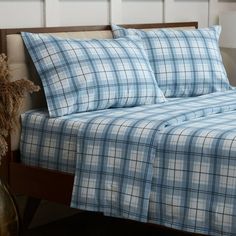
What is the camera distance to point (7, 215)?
6.76 feet

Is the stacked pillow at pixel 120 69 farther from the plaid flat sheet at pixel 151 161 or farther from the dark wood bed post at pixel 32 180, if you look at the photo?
the dark wood bed post at pixel 32 180

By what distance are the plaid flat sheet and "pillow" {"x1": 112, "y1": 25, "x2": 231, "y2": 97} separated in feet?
1.44

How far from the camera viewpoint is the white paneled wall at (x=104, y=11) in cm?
278

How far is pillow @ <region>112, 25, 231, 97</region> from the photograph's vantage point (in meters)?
2.93

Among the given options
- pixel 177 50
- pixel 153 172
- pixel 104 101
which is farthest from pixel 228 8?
pixel 153 172

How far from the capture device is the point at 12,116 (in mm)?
2074

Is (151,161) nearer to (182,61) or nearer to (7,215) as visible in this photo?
(7,215)

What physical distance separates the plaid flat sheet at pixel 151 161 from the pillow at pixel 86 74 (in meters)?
0.07

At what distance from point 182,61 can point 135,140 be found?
35.6 inches

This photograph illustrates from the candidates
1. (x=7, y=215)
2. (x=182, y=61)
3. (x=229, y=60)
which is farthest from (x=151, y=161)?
(x=229, y=60)

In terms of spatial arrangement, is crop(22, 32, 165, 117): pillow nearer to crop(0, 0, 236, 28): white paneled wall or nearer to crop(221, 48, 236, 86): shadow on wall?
crop(0, 0, 236, 28): white paneled wall

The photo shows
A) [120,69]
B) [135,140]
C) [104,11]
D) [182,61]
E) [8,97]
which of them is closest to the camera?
[8,97]

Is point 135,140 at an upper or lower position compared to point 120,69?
lower

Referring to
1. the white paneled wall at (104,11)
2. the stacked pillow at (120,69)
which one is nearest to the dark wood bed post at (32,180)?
the white paneled wall at (104,11)
